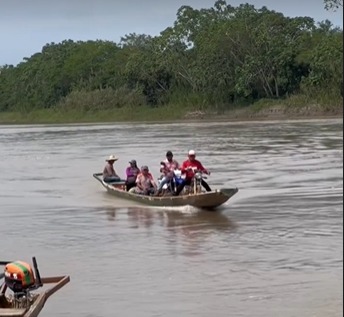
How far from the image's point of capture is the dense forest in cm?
5188

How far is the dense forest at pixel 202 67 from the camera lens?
51.9 metres

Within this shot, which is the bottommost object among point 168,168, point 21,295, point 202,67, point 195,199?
point 195,199

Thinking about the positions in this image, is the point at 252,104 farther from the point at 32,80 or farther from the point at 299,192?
the point at 299,192

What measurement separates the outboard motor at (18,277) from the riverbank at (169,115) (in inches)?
1525

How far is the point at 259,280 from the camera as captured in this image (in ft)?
33.0

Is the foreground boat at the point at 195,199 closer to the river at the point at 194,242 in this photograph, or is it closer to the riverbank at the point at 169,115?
the river at the point at 194,242

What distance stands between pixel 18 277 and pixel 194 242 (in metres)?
5.22

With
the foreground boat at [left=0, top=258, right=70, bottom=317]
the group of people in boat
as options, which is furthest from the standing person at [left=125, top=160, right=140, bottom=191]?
the foreground boat at [left=0, top=258, right=70, bottom=317]

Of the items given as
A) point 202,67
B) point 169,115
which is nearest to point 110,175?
point 202,67

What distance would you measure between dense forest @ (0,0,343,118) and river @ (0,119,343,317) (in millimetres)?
22619

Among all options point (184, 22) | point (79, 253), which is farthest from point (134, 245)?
point (184, 22)

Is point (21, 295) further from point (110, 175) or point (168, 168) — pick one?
point (110, 175)

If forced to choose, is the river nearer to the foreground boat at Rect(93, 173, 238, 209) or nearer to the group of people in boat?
the foreground boat at Rect(93, 173, 238, 209)

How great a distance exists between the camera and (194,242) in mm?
12766
